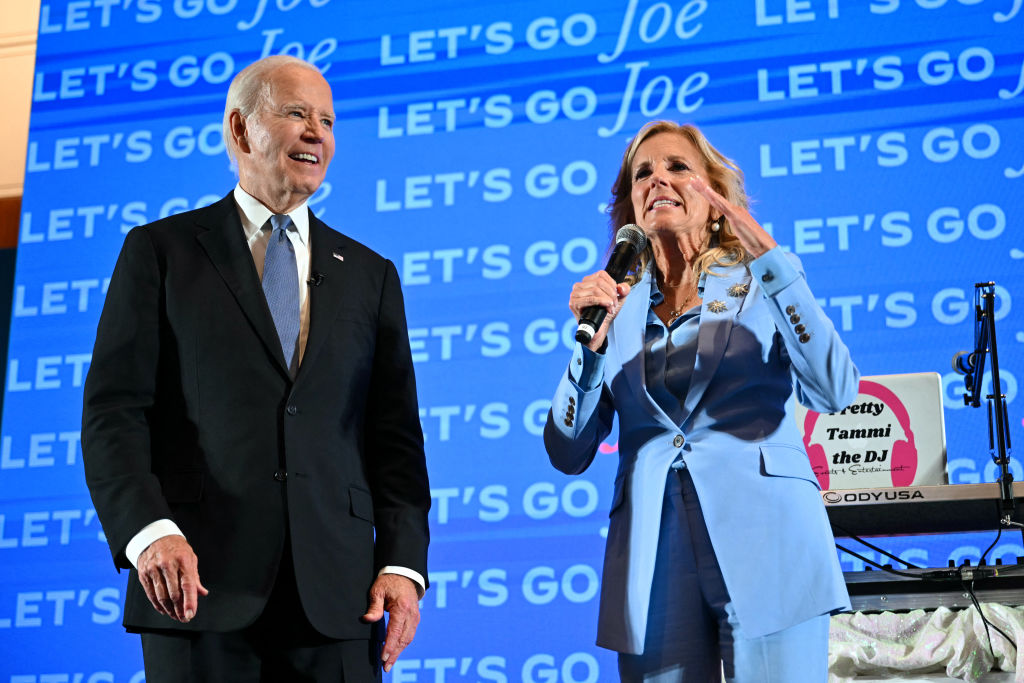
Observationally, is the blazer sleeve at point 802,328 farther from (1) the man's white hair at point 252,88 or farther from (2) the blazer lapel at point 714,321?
(1) the man's white hair at point 252,88

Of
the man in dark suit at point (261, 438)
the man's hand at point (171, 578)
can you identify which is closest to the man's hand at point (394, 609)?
the man in dark suit at point (261, 438)

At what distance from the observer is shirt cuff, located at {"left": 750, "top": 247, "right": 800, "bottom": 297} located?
1.94 meters

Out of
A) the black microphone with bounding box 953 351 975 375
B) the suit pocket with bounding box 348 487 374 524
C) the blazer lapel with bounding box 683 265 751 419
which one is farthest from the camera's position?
the black microphone with bounding box 953 351 975 375

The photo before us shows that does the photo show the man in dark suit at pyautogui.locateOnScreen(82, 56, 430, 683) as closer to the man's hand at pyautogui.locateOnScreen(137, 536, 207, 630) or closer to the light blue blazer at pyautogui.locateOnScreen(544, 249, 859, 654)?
the man's hand at pyautogui.locateOnScreen(137, 536, 207, 630)

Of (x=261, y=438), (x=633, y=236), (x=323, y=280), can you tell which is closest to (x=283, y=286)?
(x=323, y=280)

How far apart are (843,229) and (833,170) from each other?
0.21 meters

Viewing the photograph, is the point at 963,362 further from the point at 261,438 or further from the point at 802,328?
the point at 261,438

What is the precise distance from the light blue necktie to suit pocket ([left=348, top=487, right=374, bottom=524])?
0.21m

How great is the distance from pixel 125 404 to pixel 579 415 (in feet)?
2.44

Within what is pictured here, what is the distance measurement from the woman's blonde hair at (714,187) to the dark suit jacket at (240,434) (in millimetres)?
578

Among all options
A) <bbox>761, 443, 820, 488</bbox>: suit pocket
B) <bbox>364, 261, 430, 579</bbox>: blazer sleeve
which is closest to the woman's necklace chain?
<bbox>761, 443, 820, 488</bbox>: suit pocket

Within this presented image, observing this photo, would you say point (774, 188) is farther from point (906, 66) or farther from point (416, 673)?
point (416, 673)

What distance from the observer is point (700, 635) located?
6.08 feet

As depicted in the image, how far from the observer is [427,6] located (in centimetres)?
442
